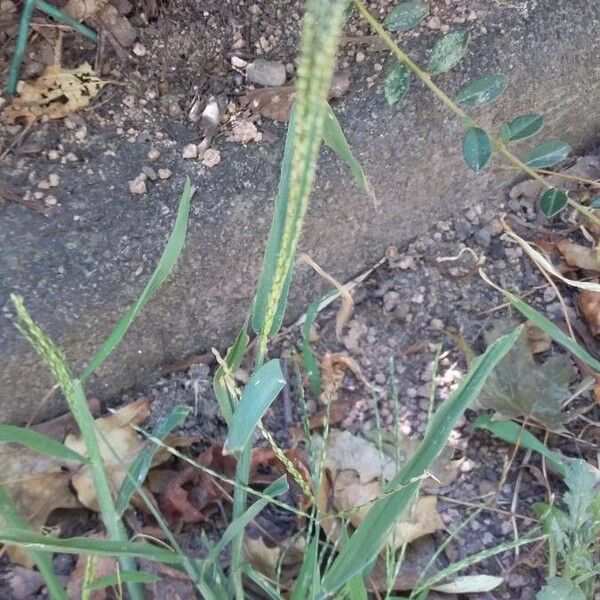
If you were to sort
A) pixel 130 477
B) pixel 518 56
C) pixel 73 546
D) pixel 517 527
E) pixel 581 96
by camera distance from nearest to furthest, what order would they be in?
pixel 73 546 < pixel 130 477 < pixel 517 527 < pixel 518 56 < pixel 581 96

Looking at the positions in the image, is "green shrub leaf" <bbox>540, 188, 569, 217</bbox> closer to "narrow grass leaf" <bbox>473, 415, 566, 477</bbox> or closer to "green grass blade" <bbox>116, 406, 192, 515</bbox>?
"narrow grass leaf" <bbox>473, 415, 566, 477</bbox>

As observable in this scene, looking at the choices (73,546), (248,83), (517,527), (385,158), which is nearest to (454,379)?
(517,527)

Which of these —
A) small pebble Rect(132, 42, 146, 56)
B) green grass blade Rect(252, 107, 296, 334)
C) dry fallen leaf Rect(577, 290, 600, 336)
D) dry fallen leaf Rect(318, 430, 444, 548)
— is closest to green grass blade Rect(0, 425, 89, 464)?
green grass blade Rect(252, 107, 296, 334)

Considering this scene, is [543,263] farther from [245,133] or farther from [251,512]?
[251,512]

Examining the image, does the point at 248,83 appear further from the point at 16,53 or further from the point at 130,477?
the point at 130,477

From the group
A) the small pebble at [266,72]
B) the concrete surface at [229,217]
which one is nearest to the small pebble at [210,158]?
the concrete surface at [229,217]
